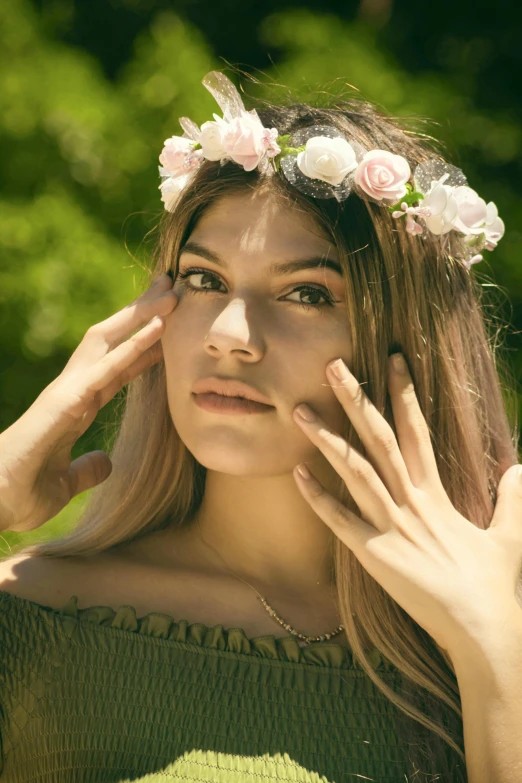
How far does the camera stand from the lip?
225 cm

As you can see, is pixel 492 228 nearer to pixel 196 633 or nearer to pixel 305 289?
pixel 305 289

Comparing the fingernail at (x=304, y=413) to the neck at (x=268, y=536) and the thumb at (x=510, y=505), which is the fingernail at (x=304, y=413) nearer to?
the neck at (x=268, y=536)

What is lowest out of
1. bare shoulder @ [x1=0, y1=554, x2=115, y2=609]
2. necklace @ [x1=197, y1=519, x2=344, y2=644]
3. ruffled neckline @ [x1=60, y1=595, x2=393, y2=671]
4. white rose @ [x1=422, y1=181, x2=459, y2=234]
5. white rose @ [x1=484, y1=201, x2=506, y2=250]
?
ruffled neckline @ [x1=60, y1=595, x2=393, y2=671]

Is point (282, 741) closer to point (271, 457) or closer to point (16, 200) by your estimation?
point (271, 457)

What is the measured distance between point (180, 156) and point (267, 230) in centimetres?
35

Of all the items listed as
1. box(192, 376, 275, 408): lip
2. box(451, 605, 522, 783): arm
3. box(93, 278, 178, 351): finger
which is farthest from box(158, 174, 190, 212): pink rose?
box(451, 605, 522, 783): arm

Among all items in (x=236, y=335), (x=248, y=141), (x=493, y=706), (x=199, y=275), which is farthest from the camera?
(x=199, y=275)

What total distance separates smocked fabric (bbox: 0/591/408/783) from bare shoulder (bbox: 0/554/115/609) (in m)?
0.04

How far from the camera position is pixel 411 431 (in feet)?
7.66

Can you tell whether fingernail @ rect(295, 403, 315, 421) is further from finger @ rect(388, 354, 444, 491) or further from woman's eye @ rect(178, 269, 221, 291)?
woman's eye @ rect(178, 269, 221, 291)

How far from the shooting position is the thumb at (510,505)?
2375 mm

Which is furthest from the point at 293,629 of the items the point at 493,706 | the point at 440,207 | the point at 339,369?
the point at 440,207

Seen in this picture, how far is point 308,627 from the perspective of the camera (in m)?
2.46

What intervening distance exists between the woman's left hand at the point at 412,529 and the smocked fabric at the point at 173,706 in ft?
0.99
